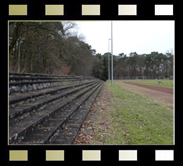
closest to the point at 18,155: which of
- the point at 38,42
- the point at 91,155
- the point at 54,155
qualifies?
the point at 54,155

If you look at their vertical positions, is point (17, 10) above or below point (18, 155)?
above

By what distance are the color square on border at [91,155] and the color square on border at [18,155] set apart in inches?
Result: 25.9

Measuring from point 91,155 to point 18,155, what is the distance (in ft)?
2.74

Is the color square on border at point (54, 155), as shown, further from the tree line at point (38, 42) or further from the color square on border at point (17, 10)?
the tree line at point (38, 42)

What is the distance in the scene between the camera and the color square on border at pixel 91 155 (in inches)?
56.9

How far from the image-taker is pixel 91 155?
1462 mm

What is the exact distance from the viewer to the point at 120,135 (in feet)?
8.88

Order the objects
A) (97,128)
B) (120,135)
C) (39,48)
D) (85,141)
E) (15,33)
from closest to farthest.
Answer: (85,141), (120,135), (97,128), (15,33), (39,48)

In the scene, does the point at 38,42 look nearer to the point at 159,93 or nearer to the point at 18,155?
the point at 18,155

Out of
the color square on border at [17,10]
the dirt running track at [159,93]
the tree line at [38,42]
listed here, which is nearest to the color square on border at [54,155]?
the color square on border at [17,10]

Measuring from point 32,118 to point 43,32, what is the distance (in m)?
6.69
